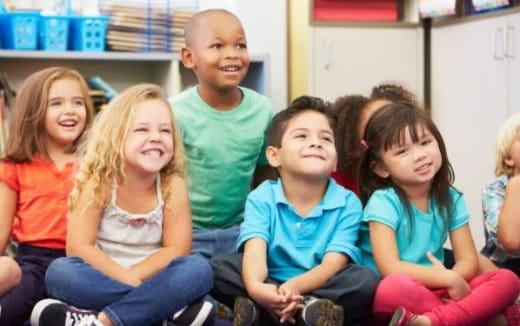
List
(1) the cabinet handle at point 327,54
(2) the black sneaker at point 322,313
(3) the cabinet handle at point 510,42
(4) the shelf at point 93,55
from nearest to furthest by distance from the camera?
(2) the black sneaker at point 322,313 → (3) the cabinet handle at point 510,42 → (4) the shelf at point 93,55 → (1) the cabinet handle at point 327,54

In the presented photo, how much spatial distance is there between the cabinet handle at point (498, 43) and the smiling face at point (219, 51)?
46.1 inches

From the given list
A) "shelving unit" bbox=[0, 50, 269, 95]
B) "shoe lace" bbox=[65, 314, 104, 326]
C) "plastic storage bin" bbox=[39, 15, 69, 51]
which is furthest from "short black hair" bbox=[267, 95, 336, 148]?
"plastic storage bin" bbox=[39, 15, 69, 51]

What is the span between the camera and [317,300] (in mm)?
1907

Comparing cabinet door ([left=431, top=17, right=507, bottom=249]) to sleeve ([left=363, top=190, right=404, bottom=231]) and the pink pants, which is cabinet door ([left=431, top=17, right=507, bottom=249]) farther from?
the pink pants

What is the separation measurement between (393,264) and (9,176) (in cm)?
95

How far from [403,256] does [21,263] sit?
0.89m

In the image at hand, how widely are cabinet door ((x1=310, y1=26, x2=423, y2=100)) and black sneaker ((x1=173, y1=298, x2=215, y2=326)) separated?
1743 millimetres

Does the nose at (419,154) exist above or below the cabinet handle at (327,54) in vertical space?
below

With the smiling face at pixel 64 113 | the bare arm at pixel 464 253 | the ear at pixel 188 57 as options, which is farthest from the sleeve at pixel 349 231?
the smiling face at pixel 64 113

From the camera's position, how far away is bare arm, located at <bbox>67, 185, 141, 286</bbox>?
6.73 feet

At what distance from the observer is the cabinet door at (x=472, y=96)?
3.29 m

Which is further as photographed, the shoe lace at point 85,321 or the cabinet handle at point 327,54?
the cabinet handle at point 327,54

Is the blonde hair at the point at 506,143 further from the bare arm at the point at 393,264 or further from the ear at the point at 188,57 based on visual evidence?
the ear at the point at 188,57

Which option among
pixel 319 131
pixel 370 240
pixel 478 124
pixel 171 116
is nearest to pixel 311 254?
pixel 370 240
